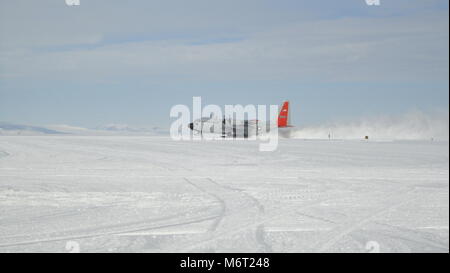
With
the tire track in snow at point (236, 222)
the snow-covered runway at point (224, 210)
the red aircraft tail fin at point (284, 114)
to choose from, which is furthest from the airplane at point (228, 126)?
the tire track in snow at point (236, 222)

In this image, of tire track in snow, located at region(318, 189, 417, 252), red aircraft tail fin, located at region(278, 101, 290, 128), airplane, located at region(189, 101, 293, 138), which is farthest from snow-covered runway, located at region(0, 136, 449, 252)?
red aircraft tail fin, located at region(278, 101, 290, 128)

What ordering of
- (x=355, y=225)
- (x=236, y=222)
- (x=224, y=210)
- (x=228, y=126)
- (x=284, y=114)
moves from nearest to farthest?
(x=355, y=225) → (x=236, y=222) → (x=224, y=210) → (x=228, y=126) → (x=284, y=114)

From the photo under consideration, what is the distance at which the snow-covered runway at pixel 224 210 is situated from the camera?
27.7 feet

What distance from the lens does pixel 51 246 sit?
8188mm

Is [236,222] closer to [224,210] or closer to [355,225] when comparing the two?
[224,210]

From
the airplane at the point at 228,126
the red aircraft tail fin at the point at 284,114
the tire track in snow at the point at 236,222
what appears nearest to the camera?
the tire track in snow at the point at 236,222

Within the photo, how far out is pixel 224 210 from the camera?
38.4 ft

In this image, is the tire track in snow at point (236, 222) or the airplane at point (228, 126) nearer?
the tire track in snow at point (236, 222)

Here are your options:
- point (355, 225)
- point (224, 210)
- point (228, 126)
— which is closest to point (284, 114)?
point (228, 126)

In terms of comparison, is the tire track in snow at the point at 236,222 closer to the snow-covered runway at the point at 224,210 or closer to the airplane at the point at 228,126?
the snow-covered runway at the point at 224,210

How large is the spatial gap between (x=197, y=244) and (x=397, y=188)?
10.2 m

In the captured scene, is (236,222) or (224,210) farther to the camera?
(224,210)
